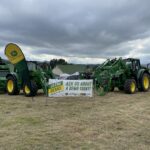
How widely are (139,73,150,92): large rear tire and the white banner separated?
19.0 feet

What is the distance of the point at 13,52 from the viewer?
1562cm

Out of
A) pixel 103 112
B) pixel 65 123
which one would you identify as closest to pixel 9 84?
pixel 103 112

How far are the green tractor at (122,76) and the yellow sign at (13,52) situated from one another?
4760 mm

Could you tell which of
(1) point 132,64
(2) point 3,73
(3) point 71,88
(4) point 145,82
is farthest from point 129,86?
(2) point 3,73

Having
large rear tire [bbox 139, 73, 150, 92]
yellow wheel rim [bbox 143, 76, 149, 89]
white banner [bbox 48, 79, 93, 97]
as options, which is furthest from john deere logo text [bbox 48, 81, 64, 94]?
yellow wheel rim [bbox 143, 76, 149, 89]

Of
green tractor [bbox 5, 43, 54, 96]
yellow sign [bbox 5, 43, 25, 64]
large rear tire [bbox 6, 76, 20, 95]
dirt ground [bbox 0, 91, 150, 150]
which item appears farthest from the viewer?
large rear tire [bbox 6, 76, 20, 95]

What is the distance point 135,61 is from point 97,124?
35.8 feet

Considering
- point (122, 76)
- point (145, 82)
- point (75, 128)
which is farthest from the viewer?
point (145, 82)

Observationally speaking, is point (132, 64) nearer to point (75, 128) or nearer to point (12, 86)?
point (12, 86)

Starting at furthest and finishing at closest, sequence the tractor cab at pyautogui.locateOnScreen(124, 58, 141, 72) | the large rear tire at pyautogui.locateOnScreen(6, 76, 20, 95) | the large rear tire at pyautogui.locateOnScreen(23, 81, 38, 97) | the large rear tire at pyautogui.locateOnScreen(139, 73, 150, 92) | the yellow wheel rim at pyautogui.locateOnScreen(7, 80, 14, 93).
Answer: the large rear tire at pyautogui.locateOnScreen(139, 73, 150, 92) < the tractor cab at pyautogui.locateOnScreen(124, 58, 141, 72) < the yellow wheel rim at pyautogui.locateOnScreen(7, 80, 14, 93) < the large rear tire at pyautogui.locateOnScreen(6, 76, 20, 95) < the large rear tire at pyautogui.locateOnScreen(23, 81, 38, 97)

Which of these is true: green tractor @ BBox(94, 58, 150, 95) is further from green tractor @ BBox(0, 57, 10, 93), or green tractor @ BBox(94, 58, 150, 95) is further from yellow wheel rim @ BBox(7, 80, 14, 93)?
green tractor @ BBox(0, 57, 10, 93)

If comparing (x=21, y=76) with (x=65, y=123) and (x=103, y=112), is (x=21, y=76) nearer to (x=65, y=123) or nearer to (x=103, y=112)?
(x=103, y=112)

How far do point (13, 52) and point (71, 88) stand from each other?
12.3ft

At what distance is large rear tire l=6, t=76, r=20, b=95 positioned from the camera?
58.5 ft
